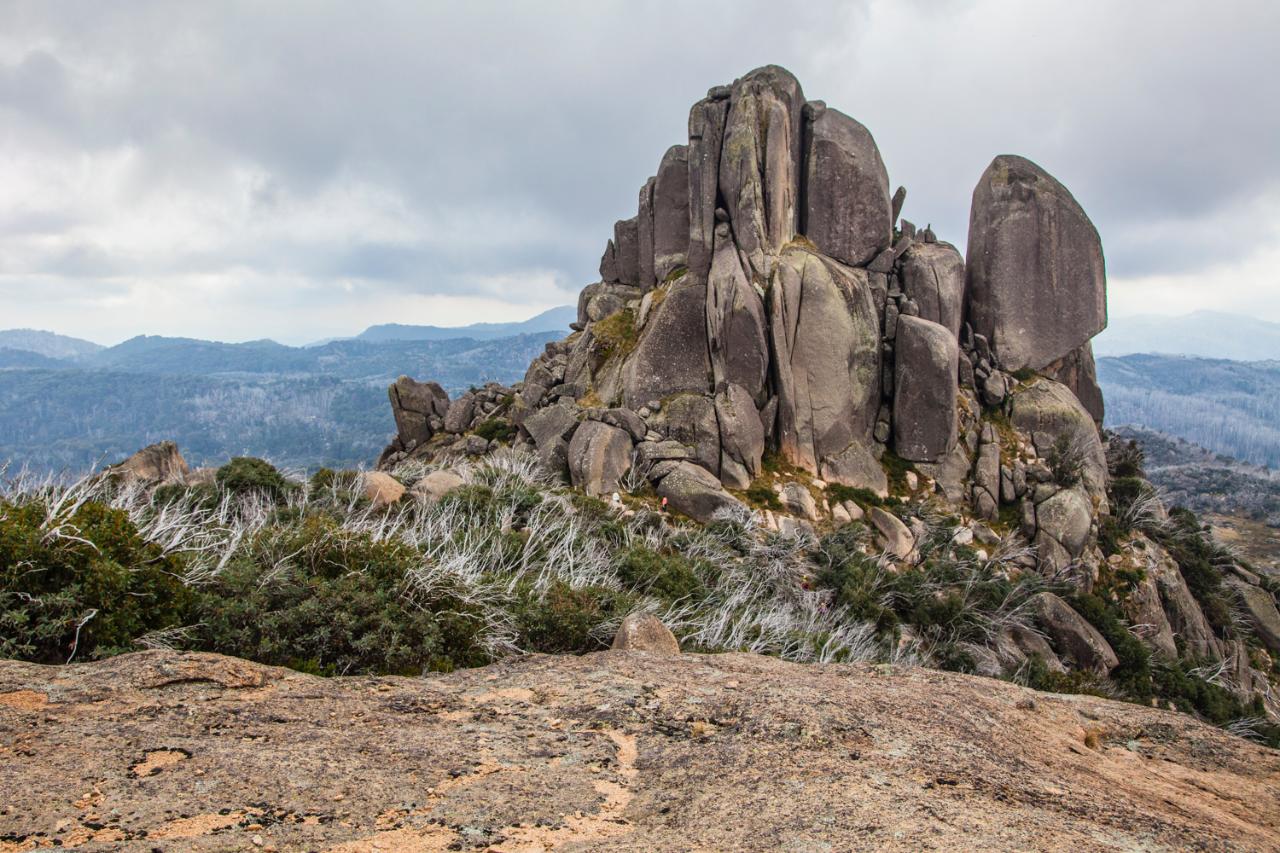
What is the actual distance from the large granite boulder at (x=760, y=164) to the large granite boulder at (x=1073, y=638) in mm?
13219

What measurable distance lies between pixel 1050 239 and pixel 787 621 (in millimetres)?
22693

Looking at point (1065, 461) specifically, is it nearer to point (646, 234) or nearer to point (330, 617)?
point (646, 234)

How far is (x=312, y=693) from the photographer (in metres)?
5.32

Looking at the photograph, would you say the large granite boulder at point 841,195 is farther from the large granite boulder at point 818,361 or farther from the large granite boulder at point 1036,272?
the large granite boulder at point 1036,272

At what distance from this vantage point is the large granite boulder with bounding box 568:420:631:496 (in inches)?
814

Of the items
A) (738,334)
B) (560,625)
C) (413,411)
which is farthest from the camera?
(413,411)

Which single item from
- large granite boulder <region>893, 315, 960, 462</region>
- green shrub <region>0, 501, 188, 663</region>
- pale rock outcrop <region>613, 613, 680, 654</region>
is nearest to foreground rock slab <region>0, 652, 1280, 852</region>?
green shrub <region>0, 501, 188, 663</region>

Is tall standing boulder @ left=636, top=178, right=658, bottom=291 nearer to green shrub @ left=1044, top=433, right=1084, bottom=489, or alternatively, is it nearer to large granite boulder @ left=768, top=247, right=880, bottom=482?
large granite boulder @ left=768, top=247, right=880, bottom=482

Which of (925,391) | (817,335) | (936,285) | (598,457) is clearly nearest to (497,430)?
(598,457)

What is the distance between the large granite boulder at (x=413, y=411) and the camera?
97.8 feet

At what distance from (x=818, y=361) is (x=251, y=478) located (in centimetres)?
1744

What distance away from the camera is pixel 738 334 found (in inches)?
898

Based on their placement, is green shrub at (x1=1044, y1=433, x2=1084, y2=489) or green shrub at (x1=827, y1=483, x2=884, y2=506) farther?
green shrub at (x1=1044, y1=433, x2=1084, y2=489)

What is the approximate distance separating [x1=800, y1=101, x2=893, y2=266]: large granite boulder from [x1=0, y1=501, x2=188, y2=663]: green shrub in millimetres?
23721
